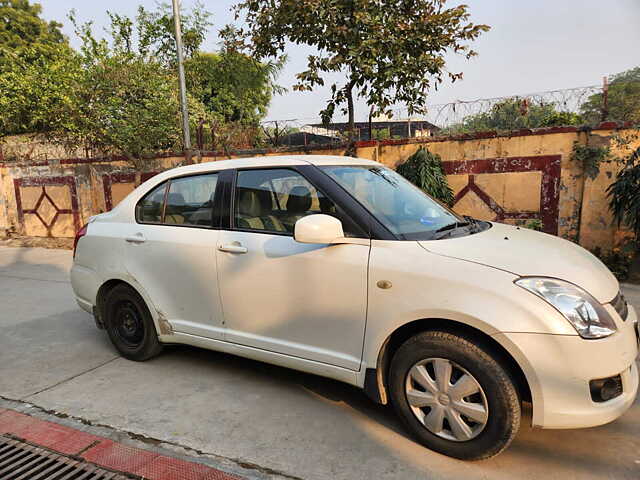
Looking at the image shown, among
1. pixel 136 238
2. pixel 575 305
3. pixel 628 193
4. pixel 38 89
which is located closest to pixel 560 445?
pixel 575 305

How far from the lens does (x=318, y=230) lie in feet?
8.32

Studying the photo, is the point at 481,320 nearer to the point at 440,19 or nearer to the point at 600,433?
the point at 600,433

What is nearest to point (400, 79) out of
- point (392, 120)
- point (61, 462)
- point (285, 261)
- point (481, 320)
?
point (392, 120)

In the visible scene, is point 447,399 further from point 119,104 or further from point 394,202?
point 119,104

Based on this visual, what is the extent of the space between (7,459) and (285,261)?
1954 millimetres

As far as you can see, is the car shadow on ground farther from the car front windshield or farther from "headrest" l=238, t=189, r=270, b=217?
"headrest" l=238, t=189, r=270, b=217

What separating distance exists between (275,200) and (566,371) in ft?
6.60

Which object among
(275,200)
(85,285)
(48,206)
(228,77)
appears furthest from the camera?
(228,77)

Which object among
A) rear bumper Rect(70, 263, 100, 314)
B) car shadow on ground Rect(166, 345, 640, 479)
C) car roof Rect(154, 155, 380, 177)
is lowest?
car shadow on ground Rect(166, 345, 640, 479)

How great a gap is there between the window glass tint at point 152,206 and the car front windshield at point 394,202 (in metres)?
1.49

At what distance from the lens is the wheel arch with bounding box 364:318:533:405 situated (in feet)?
7.43

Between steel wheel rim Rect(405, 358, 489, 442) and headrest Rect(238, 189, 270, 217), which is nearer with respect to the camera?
steel wheel rim Rect(405, 358, 489, 442)

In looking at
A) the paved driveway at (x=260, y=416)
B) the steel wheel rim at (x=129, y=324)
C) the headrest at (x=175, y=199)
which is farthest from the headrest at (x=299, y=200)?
the steel wheel rim at (x=129, y=324)

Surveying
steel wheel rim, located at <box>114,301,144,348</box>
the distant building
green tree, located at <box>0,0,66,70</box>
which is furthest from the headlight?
green tree, located at <box>0,0,66,70</box>
